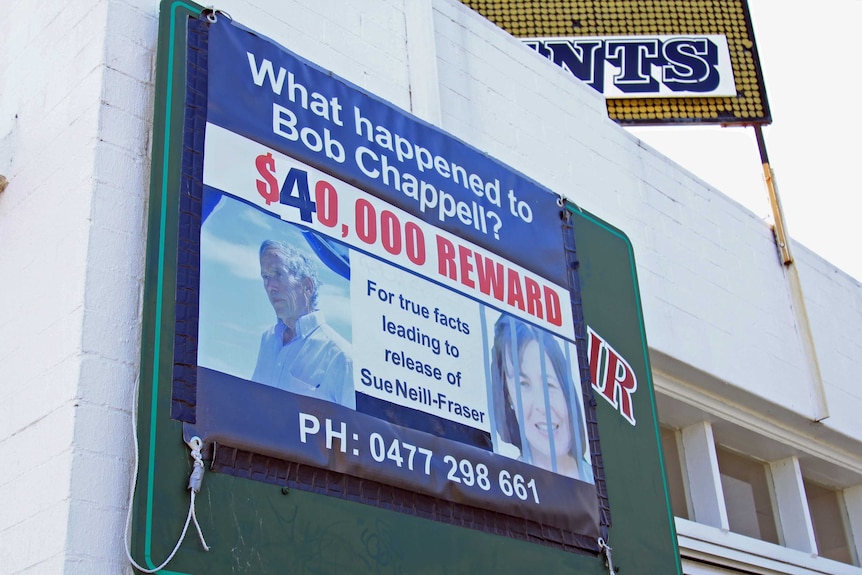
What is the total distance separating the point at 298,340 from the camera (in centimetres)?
434

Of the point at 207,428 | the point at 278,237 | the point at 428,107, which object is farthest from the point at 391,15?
the point at 207,428

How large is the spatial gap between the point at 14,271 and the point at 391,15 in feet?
8.34

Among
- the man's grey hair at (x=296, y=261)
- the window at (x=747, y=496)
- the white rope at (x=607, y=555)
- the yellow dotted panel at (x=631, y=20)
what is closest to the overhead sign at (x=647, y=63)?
the yellow dotted panel at (x=631, y=20)

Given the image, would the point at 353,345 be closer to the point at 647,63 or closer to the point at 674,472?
the point at 674,472

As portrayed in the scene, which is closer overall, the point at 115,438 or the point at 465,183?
the point at 115,438

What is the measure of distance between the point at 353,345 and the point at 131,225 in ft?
3.00

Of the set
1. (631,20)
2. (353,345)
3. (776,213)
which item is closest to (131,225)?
(353,345)

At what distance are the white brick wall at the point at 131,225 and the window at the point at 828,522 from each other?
1.92 ft

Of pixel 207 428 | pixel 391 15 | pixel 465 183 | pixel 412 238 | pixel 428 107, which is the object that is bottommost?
pixel 207 428

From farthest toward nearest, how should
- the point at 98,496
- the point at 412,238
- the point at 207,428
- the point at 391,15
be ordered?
the point at 391,15
the point at 412,238
the point at 207,428
the point at 98,496

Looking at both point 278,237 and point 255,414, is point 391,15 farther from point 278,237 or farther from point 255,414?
point 255,414

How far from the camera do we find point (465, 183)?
5527 mm

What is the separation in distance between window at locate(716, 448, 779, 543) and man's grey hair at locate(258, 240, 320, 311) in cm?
387

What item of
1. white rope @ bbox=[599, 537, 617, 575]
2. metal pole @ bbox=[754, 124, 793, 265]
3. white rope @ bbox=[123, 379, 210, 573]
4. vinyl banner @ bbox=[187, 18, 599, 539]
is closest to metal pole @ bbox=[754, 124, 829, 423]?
metal pole @ bbox=[754, 124, 793, 265]
